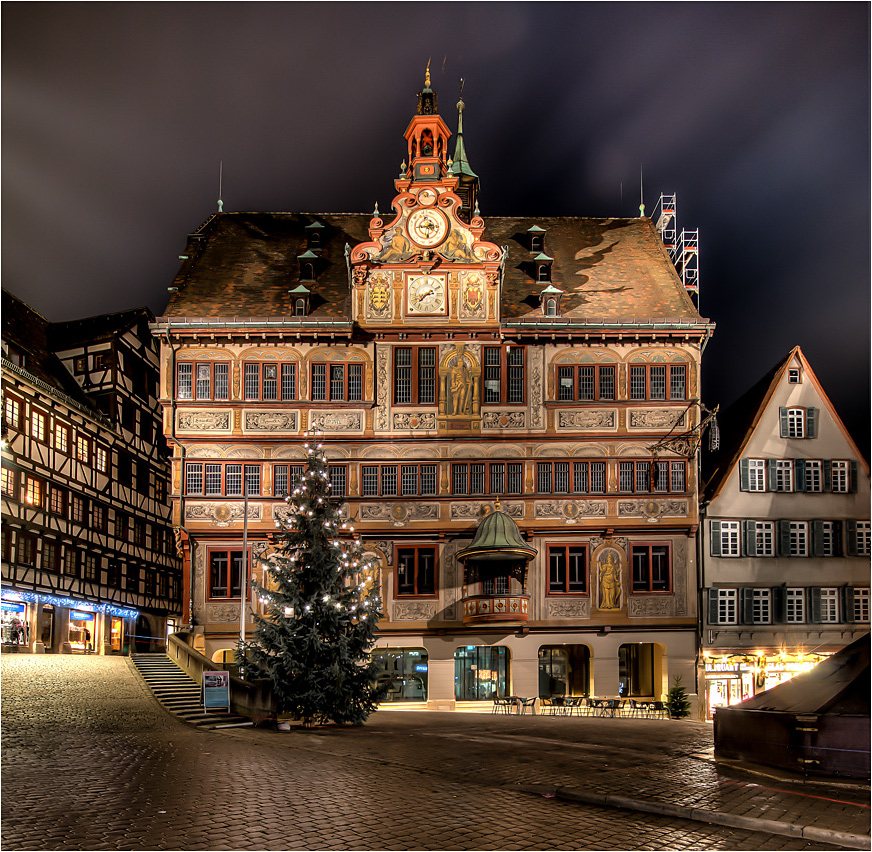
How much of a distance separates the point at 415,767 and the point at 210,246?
28.5m

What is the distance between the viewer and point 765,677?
114 ft

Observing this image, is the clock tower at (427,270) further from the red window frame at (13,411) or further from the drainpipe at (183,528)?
the red window frame at (13,411)

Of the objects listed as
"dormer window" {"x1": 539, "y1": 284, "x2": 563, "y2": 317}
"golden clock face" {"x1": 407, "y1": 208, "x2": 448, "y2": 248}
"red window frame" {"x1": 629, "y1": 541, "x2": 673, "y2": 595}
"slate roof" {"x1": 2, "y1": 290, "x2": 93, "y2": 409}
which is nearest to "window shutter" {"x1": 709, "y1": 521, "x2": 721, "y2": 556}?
"red window frame" {"x1": 629, "y1": 541, "x2": 673, "y2": 595}

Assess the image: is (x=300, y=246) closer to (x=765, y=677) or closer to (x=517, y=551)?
(x=517, y=551)

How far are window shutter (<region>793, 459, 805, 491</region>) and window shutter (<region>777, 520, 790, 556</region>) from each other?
4.44 feet

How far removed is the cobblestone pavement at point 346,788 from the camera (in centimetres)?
1050

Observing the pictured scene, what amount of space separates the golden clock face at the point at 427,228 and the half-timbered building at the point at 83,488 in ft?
48.0

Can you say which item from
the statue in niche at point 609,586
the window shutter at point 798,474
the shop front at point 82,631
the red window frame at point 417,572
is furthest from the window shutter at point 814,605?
the shop front at point 82,631

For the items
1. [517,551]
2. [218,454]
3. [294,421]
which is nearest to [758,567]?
[517,551]

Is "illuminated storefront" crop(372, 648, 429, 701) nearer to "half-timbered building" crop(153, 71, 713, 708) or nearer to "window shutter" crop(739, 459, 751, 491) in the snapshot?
"half-timbered building" crop(153, 71, 713, 708)

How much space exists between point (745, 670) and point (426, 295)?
17164 millimetres

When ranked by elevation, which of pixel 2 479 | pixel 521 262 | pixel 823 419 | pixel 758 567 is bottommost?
pixel 758 567

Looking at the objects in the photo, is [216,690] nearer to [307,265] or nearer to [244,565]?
[244,565]

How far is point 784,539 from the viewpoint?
35.5 m
